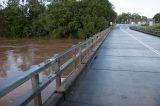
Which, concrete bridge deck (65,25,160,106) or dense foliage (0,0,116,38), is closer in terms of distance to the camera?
concrete bridge deck (65,25,160,106)

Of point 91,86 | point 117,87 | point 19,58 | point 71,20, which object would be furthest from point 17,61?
point 71,20

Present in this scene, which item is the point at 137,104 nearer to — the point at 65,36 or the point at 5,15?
the point at 65,36

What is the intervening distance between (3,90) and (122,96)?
3446 mm

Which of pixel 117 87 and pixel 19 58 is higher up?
pixel 117 87

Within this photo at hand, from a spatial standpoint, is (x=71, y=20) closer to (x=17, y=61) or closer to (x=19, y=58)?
(x=19, y=58)

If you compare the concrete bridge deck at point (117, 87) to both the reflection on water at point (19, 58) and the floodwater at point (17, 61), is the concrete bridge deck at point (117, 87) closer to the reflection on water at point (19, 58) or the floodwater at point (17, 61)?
the floodwater at point (17, 61)

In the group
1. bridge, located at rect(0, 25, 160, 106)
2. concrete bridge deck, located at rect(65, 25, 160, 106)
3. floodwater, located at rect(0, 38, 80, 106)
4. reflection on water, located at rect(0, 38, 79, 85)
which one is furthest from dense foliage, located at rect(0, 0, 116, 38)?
bridge, located at rect(0, 25, 160, 106)

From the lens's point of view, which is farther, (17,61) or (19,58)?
(19,58)

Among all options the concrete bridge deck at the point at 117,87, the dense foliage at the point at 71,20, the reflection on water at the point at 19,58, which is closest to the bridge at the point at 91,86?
the concrete bridge deck at the point at 117,87

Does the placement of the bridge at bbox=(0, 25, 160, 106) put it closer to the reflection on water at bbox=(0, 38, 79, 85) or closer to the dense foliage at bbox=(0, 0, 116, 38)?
the reflection on water at bbox=(0, 38, 79, 85)

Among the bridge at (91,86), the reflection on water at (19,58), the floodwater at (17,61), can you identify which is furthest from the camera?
the reflection on water at (19,58)

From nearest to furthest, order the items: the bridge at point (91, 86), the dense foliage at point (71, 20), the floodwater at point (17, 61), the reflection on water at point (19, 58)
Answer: the bridge at point (91, 86) → the floodwater at point (17, 61) → the reflection on water at point (19, 58) → the dense foliage at point (71, 20)


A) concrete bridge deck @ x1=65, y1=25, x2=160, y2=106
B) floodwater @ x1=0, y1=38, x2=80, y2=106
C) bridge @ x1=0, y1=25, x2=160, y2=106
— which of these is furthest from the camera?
floodwater @ x1=0, y1=38, x2=80, y2=106

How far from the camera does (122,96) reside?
5652 mm
